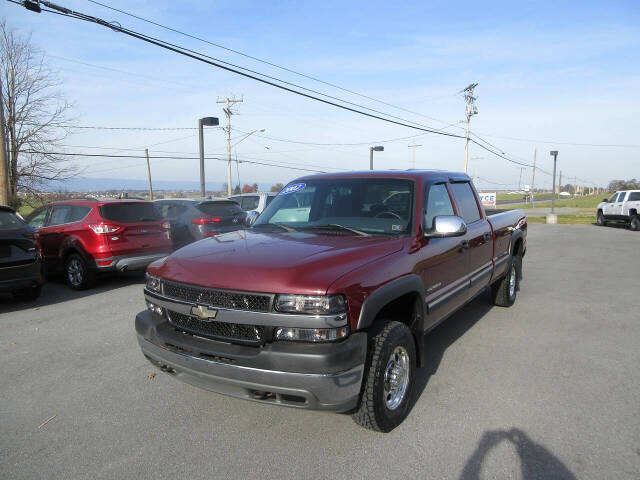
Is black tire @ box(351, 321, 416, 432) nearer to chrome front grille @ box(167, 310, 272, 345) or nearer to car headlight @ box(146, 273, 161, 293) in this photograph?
chrome front grille @ box(167, 310, 272, 345)

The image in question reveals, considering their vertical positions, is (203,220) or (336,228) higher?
(336,228)

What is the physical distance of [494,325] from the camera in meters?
5.52

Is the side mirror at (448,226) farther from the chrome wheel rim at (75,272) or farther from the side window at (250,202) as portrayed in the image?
the side window at (250,202)

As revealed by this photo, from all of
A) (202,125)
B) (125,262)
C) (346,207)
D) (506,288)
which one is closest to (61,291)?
(125,262)

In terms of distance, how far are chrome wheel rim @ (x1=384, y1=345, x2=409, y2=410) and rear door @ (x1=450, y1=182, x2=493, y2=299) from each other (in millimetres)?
1624

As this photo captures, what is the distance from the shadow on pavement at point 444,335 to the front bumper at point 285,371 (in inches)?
45.1

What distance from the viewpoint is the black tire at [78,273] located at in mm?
7762

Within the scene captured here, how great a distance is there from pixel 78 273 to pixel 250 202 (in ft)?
22.9

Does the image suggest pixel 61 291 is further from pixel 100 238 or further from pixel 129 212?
pixel 129 212

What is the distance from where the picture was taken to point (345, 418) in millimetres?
3236

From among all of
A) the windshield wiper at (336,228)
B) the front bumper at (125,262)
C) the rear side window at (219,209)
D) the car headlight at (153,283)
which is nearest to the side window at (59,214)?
the front bumper at (125,262)

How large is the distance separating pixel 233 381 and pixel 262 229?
5.71 ft

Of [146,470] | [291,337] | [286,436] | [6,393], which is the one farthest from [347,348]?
[6,393]

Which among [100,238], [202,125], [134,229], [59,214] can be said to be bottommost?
[100,238]
